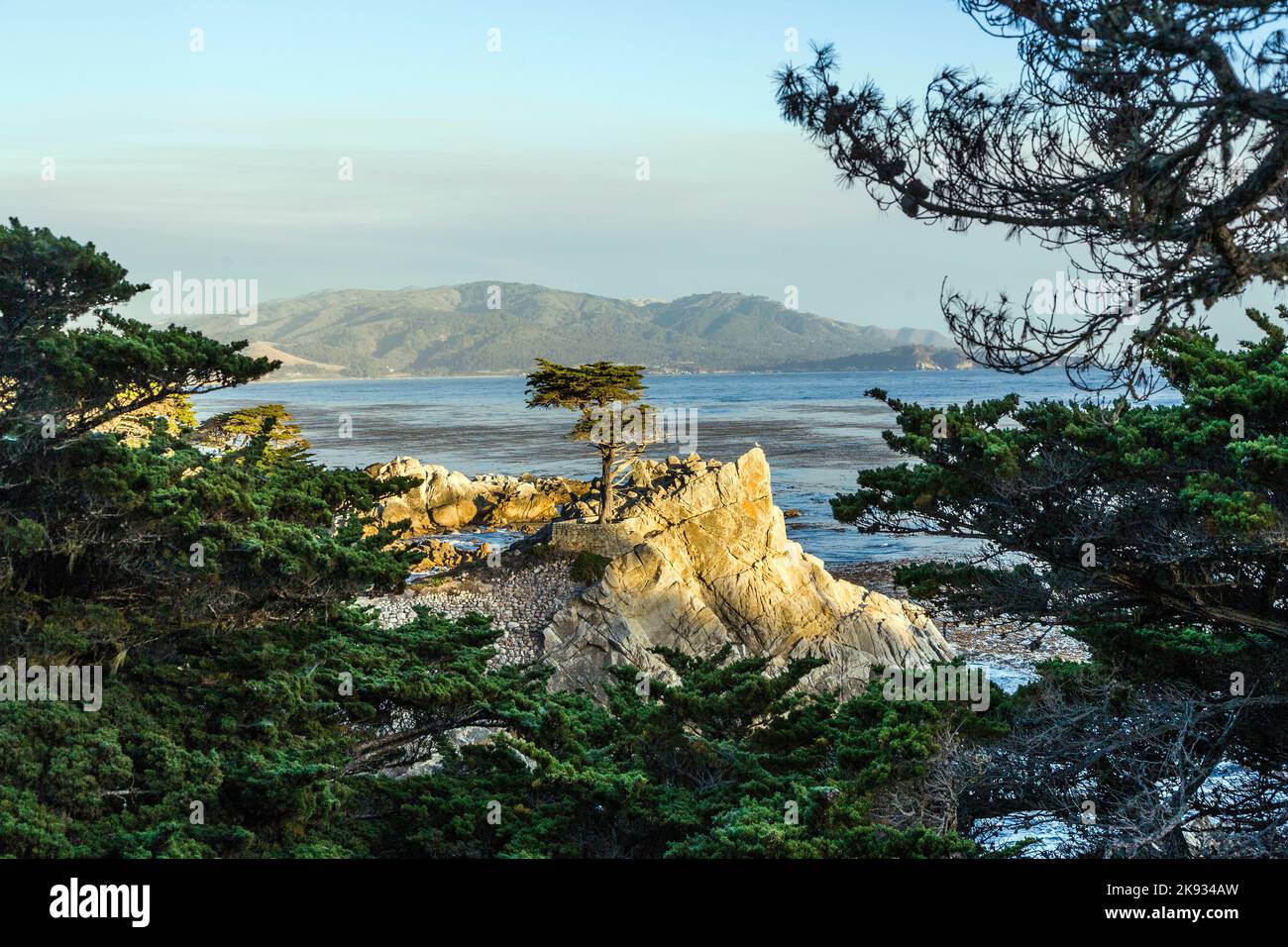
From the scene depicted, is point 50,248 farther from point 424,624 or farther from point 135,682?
point 424,624

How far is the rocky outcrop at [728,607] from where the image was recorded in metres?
18.7

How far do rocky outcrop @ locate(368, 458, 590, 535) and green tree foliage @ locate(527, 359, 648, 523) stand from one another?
8163 millimetres

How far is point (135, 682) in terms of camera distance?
7.96m

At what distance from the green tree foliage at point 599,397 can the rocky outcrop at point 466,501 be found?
8.16 m

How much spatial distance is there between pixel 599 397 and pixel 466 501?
11705 millimetres

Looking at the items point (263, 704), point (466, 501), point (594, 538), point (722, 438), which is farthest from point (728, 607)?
point (722, 438)

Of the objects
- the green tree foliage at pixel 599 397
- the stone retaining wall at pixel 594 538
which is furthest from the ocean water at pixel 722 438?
the stone retaining wall at pixel 594 538

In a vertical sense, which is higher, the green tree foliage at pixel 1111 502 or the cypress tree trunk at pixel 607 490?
the green tree foliage at pixel 1111 502

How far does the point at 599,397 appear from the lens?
27.6m

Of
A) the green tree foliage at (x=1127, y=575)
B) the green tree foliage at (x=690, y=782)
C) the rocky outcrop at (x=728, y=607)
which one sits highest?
the green tree foliage at (x=1127, y=575)

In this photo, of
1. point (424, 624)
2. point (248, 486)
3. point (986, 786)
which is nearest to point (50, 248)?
point (248, 486)

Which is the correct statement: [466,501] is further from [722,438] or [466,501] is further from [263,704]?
[722,438]

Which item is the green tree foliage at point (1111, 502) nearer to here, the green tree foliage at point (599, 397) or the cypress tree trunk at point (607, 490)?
the cypress tree trunk at point (607, 490)

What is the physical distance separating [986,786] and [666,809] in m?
2.40
